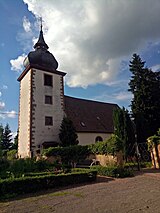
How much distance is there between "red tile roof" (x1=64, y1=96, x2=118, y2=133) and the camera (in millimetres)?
28359

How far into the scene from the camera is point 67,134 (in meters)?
24.5

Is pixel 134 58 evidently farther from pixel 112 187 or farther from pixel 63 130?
pixel 112 187

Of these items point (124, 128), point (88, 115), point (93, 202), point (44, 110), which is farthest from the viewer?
point (88, 115)

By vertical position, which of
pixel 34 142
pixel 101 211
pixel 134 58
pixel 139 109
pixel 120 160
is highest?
pixel 134 58

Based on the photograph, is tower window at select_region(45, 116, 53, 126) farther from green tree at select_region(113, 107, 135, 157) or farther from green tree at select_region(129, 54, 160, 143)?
green tree at select_region(129, 54, 160, 143)

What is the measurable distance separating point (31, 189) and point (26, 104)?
57.1 ft

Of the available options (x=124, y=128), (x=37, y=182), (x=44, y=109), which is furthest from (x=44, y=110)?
(x=37, y=182)

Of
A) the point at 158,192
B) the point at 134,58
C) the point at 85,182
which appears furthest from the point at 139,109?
the point at 158,192

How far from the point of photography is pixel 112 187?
9.72 meters

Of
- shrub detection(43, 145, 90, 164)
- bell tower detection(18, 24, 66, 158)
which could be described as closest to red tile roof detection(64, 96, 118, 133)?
bell tower detection(18, 24, 66, 158)

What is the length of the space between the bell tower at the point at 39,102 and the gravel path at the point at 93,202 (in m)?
15.2

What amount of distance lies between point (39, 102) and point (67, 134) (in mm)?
5085

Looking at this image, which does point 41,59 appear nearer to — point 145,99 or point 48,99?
point 48,99

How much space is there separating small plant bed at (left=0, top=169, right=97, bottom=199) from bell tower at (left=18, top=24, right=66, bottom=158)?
12547 mm
